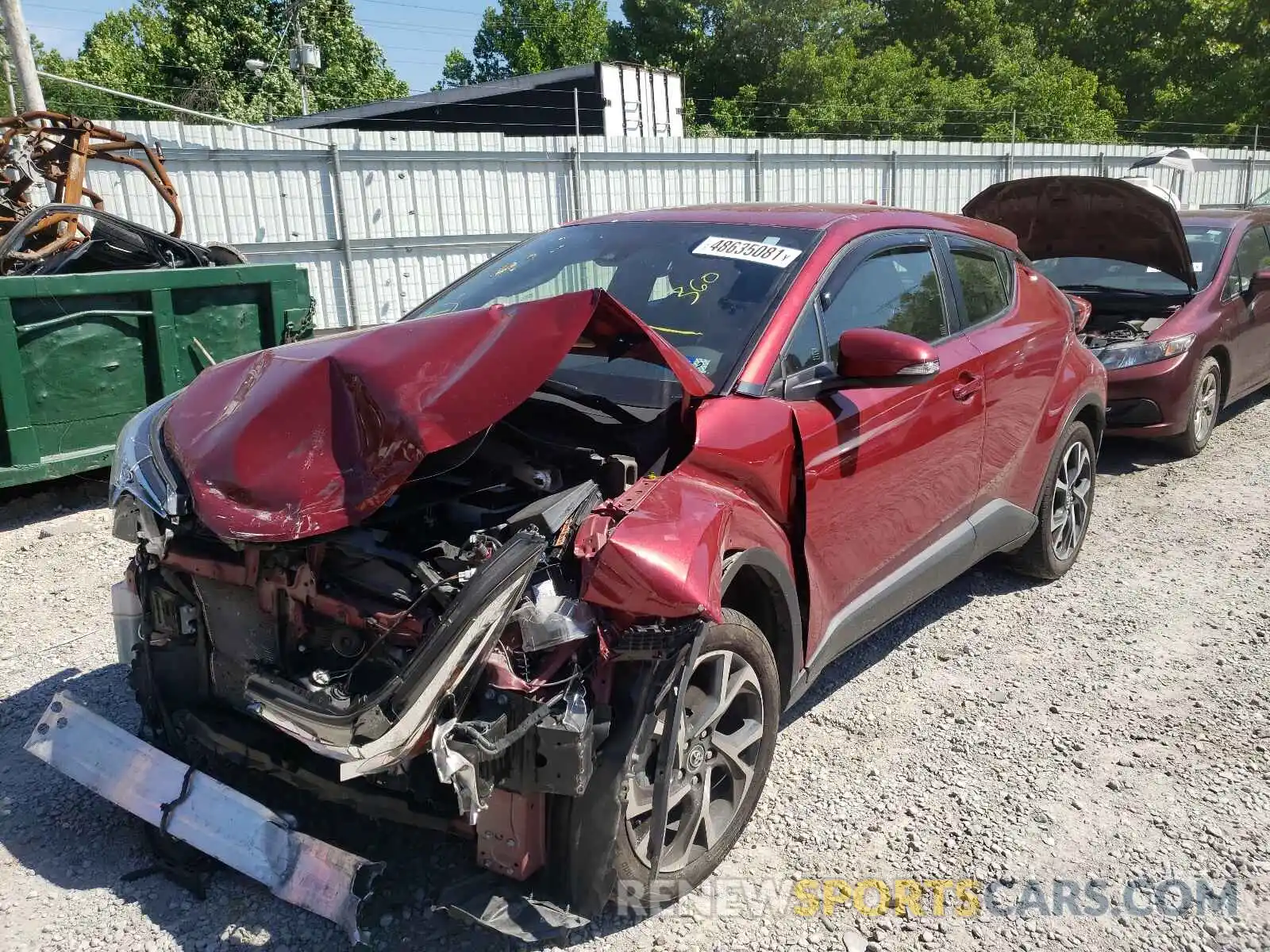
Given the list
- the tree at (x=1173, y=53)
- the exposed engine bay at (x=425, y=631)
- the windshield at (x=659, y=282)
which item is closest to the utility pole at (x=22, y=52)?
the windshield at (x=659, y=282)

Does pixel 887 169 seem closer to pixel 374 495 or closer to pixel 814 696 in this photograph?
pixel 814 696

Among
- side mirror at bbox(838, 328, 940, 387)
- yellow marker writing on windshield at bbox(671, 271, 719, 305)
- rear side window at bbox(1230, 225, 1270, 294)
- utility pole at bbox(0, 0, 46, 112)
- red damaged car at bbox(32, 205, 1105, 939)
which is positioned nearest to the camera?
red damaged car at bbox(32, 205, 1105, 939)

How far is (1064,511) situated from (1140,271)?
3.45 metres

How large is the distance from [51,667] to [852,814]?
3.26 m

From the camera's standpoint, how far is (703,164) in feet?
44.9

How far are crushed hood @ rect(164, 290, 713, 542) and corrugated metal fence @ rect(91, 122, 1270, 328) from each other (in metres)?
8.89

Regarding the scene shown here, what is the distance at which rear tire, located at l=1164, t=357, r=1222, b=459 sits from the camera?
705 cm

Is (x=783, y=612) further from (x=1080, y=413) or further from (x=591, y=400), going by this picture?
(x=1080, y=413)

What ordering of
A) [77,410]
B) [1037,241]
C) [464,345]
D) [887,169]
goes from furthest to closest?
1. [887,169]
2. [1037,241]
3. [77,410]
4. [464,345]

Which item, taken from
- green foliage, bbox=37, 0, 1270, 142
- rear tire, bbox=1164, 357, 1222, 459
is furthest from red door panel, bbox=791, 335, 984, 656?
green foliage, bbox=37, 0, 1270, 142

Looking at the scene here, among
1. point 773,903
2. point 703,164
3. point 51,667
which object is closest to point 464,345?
point 773,903

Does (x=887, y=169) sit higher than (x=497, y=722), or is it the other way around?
(x=887, y=169)

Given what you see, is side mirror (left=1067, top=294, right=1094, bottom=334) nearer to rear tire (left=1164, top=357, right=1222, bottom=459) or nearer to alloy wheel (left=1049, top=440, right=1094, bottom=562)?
alloy wheel (left=1049, top=440, right=1094, bottom=562)

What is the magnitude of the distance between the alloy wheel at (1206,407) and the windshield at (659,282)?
16.7ft
